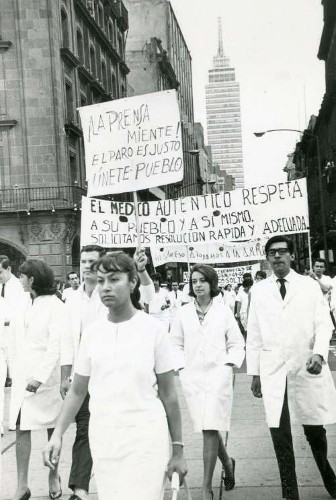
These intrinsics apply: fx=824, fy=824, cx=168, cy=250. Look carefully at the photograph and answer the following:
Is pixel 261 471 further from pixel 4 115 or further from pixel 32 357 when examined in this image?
pixel 4 115

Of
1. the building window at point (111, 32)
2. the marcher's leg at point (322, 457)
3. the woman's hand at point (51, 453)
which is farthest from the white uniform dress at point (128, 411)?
the building window at point (111, 32)

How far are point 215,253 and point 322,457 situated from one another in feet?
40.9

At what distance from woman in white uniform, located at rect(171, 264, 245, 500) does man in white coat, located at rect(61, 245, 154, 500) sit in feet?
1.31

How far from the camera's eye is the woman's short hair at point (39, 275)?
20.7 feet

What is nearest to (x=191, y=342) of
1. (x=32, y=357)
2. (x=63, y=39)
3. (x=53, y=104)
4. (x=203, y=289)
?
(x=203, y=289)

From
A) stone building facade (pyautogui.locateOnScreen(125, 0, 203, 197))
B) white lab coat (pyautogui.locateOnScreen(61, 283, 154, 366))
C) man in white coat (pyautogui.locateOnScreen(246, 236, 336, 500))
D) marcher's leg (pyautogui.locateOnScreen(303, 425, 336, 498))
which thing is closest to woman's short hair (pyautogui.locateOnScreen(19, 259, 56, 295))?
white lab coat (pyautogui.locateOnScreen(61, 283, 154, 366))

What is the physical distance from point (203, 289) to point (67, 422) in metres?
2.51

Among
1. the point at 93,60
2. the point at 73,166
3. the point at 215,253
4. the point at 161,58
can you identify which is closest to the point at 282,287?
the point at 215,253

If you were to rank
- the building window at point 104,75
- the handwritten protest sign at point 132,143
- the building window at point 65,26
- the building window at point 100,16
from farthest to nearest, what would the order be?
1. the building window at point 104,75
2. the building window at point 100,16
3. the building window at point 65,26
4. the handwritten protest sign at point 132,143

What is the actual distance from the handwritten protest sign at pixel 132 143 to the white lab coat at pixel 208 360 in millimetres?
2690

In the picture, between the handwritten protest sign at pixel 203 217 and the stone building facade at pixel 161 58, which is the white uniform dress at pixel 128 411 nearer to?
the handwritten protest sign at pixel 203 217

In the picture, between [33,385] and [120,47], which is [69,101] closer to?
[120,47]

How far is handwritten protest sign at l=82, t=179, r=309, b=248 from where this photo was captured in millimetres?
11047

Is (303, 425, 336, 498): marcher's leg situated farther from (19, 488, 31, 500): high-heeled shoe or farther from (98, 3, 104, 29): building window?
(98, 3, 104, 29): building window
